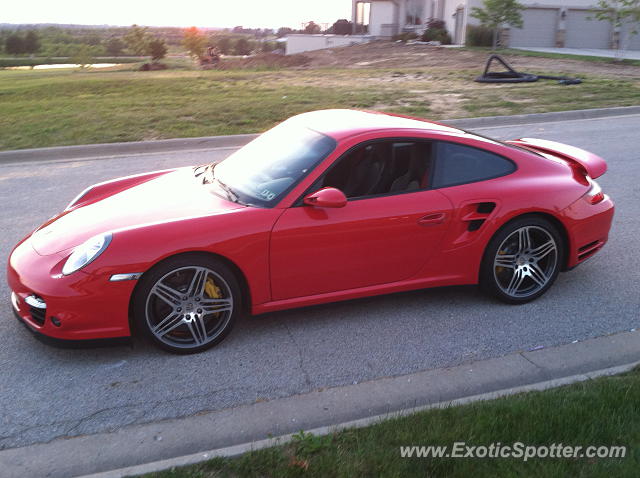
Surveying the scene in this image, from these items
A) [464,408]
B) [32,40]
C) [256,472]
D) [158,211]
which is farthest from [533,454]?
[32,40]

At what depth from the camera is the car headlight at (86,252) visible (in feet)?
13.1

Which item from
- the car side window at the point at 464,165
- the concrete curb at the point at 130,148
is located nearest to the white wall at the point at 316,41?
the concrete curb at the point at 130,148

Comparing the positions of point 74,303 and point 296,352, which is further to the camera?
point 296,352

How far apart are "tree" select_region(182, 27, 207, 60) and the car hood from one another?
3185 cm

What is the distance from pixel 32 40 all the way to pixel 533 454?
41666 mm

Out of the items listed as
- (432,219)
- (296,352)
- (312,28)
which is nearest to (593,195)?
(432,219)

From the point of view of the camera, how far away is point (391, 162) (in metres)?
4.75

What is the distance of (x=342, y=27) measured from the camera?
56312mm

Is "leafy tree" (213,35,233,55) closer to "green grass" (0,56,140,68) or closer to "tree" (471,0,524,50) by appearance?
"green grass" (0,56,140,68)

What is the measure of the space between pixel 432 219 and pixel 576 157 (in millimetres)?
1786

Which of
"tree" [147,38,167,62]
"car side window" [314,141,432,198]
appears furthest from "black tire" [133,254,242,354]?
"tree" [147,38,167,62]

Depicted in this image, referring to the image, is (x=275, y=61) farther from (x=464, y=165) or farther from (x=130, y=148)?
(x=464, y=165)

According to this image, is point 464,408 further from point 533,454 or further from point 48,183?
point 48,183

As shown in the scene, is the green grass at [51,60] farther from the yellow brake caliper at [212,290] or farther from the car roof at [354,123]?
the yellow brake caliper at [212,290]
